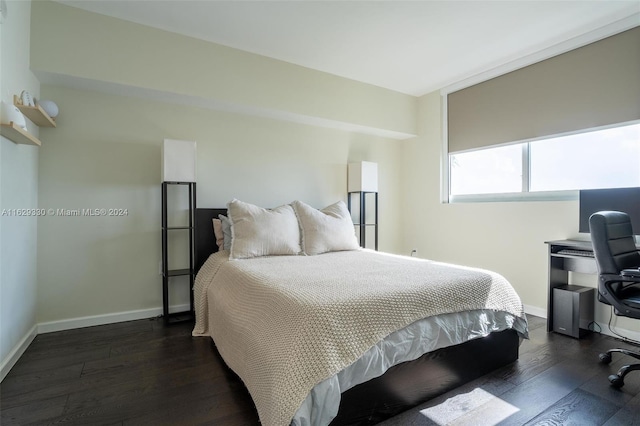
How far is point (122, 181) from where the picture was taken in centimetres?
293

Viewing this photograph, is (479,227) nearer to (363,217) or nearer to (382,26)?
(363,217)

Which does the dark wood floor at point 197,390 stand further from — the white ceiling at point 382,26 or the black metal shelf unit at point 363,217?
the white ceiling at point 382,26

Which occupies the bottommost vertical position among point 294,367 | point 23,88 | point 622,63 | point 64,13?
point 294,367

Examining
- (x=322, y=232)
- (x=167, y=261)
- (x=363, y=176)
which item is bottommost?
(x=167, y=261)

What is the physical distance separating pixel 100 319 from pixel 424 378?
8.84 feet

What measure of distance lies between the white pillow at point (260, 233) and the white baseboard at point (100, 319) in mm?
1014

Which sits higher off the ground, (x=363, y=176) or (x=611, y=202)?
(x=363, y=176)

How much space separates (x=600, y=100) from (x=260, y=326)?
10.8 feet

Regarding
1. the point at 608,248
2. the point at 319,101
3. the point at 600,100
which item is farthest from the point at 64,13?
the point at 600,100

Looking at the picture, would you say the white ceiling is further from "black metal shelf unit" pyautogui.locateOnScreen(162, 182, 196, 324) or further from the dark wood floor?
the dark wood floor

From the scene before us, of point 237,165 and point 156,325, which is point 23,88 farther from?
point 156,325

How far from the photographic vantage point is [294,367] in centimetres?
132

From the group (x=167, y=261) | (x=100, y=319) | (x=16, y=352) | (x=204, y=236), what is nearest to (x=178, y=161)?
(x=204, y=236)

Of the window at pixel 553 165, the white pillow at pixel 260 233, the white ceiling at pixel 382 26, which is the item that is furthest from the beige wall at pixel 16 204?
the window at pixel 553 165
